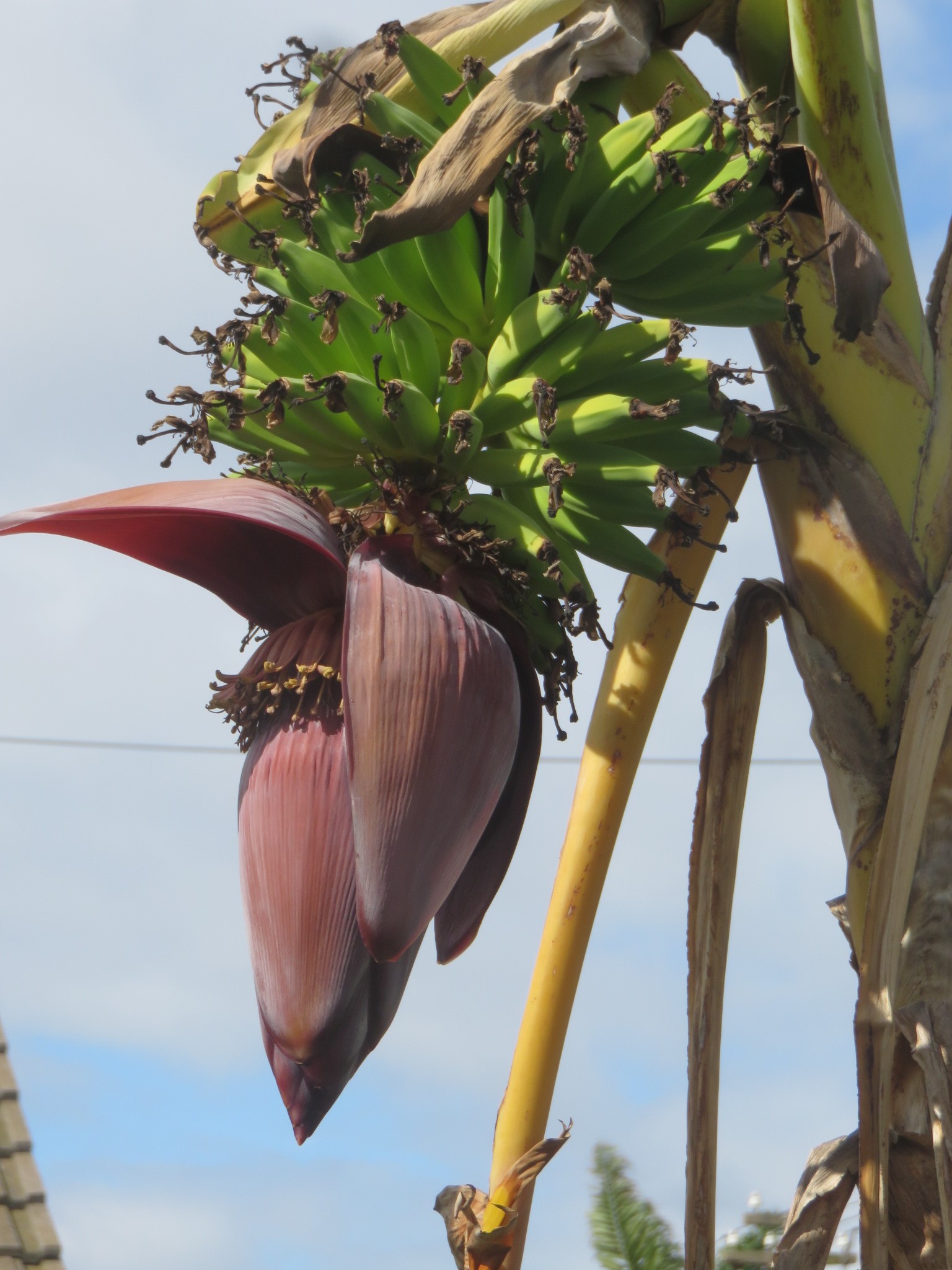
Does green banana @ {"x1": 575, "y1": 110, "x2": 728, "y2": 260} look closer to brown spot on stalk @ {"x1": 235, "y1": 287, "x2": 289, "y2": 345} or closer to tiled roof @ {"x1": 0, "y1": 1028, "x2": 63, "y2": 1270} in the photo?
brown spot on stalk @ {"x1": 235, "y1": 287, "x2": 289, "y2": 345}

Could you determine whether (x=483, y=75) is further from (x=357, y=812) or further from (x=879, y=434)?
(x=357, y=812)

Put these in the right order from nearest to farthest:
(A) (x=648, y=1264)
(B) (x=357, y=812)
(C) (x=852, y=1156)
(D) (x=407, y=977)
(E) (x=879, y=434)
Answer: (B) (x=357, y=812)
(D) (x=407, y=977)
(C) (x=852, y=1156)
(E) (x=879, y=434)
(A) (x=648, y=1264)

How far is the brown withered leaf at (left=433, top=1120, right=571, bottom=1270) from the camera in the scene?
0.89m

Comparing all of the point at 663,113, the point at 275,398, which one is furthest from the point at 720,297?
the point at 275,398

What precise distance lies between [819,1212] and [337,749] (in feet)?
1.76

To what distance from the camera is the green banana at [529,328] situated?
0.87m

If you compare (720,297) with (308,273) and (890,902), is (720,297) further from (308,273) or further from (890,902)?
(890,902)

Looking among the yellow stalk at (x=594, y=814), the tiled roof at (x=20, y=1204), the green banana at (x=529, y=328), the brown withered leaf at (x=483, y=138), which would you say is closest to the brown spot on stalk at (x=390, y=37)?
the brown withered leaf at (x=483, y=138)

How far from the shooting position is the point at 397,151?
0.91m

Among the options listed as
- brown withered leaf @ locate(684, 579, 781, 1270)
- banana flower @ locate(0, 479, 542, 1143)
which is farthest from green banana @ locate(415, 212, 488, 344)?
brown withered leaf @ locate(684, 579, 781, 1270)

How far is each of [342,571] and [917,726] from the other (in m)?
0.48

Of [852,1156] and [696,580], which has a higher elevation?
[696,580]

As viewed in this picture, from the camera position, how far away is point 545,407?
32.9 inches

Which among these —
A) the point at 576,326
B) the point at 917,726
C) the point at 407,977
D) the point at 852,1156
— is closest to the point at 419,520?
the point at 576,326
